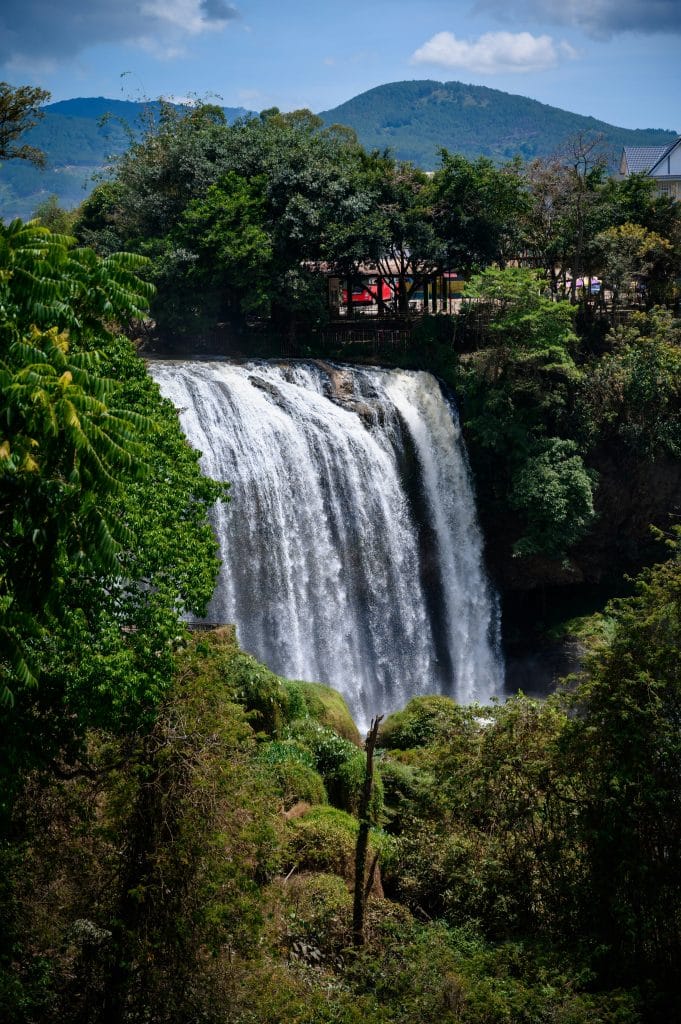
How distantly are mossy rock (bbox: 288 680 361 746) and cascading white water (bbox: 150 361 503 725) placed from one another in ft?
11.1

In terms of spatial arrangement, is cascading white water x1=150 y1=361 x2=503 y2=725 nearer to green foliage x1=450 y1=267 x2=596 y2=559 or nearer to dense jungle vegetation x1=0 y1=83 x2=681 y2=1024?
green foliage x1=450 y1=267 x2=596 y2=559

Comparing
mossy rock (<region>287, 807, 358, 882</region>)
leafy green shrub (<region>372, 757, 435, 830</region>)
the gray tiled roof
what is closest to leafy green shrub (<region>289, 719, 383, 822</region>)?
leafy green shrub (<region>372, 757, 435, 830</region>)

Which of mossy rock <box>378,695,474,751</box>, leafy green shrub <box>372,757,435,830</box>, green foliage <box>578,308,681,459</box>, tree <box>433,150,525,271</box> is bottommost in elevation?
mossy rock <box>378,695,474,751</box>

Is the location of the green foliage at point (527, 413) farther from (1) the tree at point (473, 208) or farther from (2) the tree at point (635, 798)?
(2) the tree at point (635, 798)

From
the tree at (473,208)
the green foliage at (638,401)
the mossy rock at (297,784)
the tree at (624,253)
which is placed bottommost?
the mossy rock at (297,784)

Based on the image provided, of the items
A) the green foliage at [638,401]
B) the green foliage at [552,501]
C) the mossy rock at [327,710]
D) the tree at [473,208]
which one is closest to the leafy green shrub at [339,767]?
the mossy rock at [327,710]

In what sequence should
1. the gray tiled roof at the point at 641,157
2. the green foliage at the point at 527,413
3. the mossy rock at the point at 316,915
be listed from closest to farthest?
the mossy rock at the point at 316,915 → the green foliage at the point at 527,413 → the gray tiled roof at the point at 641,157

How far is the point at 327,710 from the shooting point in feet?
69.3

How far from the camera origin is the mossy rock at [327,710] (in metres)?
20.9

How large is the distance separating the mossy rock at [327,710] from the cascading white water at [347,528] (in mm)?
3387

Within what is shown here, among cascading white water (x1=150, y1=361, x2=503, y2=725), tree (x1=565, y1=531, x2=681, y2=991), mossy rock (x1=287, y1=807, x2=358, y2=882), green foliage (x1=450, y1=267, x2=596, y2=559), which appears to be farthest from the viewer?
green foliage (x1=450, y1=267, x2=596, y2=559)

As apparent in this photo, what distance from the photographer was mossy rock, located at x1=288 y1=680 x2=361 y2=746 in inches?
822

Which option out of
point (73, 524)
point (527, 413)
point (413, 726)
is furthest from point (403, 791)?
point (527, 413)

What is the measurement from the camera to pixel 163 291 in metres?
32.9
